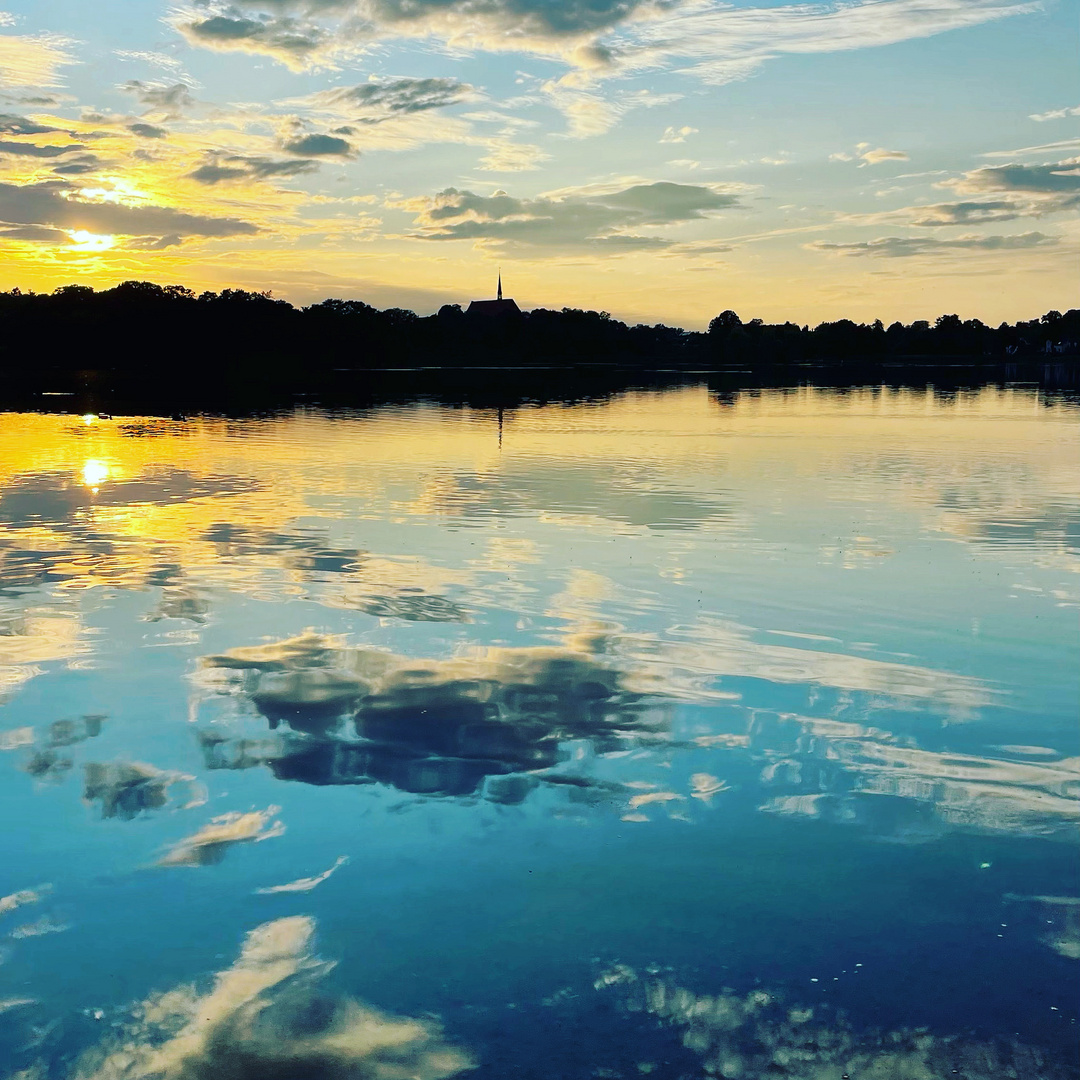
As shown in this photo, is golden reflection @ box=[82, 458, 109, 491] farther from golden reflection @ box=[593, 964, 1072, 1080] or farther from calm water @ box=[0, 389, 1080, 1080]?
golden reflection @ box=[593, 964, 1072, 1080]

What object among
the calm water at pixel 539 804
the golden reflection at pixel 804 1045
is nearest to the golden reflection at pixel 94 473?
the calm water at pixel 539 804

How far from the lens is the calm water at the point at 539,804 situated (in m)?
6.28

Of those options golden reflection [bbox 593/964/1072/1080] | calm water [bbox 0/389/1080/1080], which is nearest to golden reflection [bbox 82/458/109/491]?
calm water [bbox 0/389/1080/1080]

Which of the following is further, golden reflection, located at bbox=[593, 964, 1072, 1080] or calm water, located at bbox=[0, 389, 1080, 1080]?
calm water, located at bbox=[0, 389, 1080, 1080]

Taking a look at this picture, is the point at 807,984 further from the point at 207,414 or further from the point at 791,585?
the point at 207,414

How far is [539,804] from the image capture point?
923cm

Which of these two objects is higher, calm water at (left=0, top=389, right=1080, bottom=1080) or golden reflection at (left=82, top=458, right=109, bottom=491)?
golden reflection at (left=82, top=458, right=109, bottom=491)

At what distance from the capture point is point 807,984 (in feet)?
21.7

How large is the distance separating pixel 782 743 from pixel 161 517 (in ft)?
58.3

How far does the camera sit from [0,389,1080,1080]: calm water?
628 centimetres

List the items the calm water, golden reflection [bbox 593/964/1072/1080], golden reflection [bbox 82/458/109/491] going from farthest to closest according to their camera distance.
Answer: golden reflection [bbox 82/458/109/491]
the calm water
golden reflection [bbox 593/964/1072/1080]

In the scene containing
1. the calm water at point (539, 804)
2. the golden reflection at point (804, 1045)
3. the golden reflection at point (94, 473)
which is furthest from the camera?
the golden reflection at point (94, 473)

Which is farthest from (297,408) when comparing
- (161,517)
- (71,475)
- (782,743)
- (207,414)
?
(782,743)

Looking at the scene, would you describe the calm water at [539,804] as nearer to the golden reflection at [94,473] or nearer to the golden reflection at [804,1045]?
the golden reflection at [804,1045]
